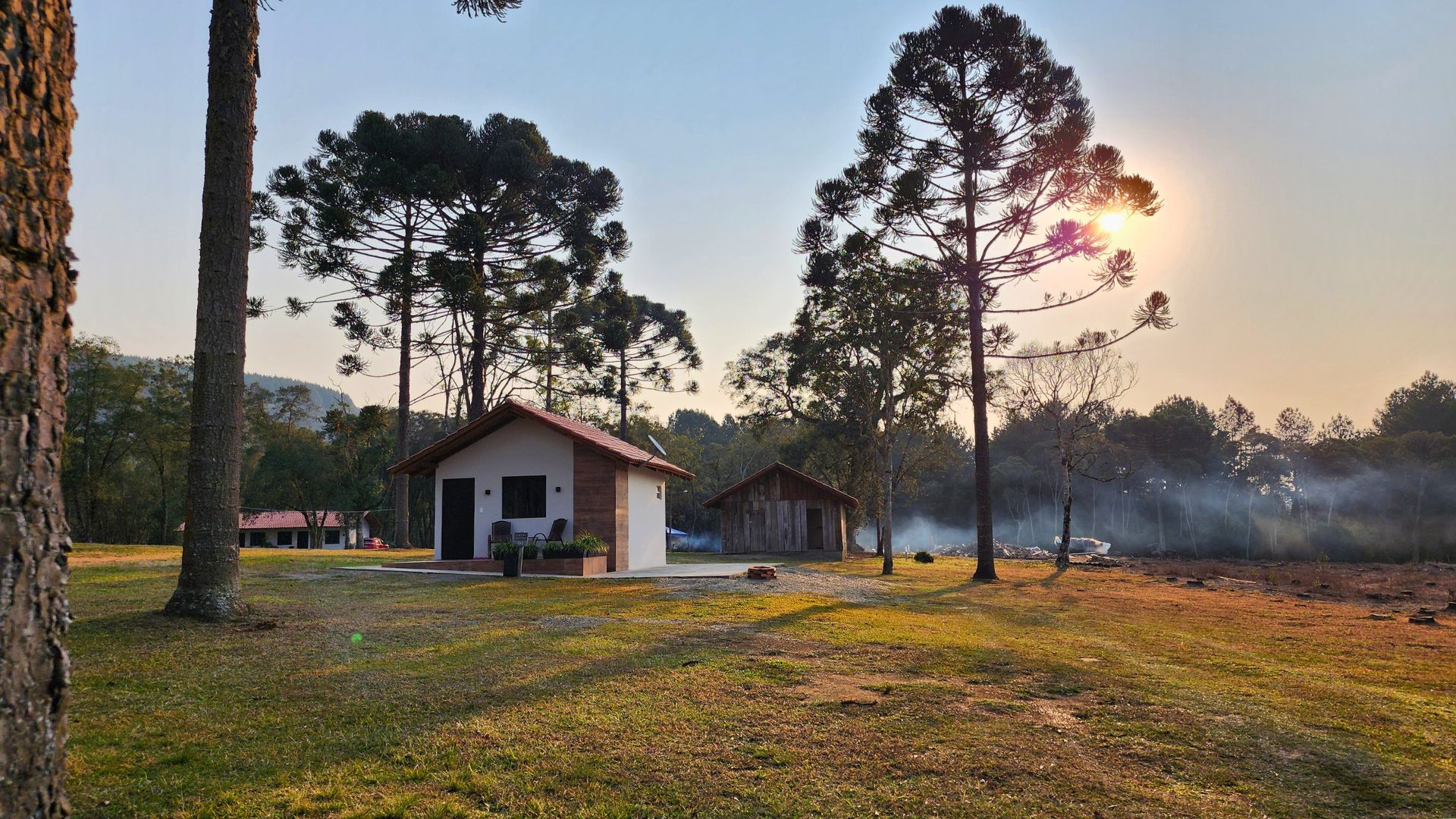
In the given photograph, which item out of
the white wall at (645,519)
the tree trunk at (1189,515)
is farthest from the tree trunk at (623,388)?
the tree trunk at (1189,515)

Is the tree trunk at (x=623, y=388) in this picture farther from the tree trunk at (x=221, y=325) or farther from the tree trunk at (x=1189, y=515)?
the tree trunk at (x=1189, y=515)

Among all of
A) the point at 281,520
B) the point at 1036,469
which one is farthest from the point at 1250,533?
the point at 281,520

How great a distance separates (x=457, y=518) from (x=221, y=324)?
1239 centimetres

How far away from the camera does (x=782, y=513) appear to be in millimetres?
35344

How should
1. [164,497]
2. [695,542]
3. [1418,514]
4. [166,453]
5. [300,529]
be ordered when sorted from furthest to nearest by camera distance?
[300,529], [695,542], [1418,514], [164,497], [166,453]

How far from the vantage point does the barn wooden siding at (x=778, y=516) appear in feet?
114

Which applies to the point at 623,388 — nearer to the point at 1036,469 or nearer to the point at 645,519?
the point at 645,519

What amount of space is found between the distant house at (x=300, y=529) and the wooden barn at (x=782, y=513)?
97.4ft

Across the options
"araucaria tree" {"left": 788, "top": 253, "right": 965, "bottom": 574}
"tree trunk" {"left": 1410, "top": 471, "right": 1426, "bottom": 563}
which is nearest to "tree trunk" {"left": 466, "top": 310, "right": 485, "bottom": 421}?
"araucaria tree" {"left": 788, "top": 253, "right": 965, "bottom": 574}

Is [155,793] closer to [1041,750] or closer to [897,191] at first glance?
[1041,750]

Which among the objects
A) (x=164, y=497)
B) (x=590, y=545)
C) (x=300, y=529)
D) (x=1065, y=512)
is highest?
(x=164, y=497)

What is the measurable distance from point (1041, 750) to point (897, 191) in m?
17.8

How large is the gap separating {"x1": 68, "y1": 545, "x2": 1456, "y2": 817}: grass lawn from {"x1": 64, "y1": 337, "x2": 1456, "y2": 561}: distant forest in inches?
882

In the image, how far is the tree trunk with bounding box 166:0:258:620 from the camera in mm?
7844
